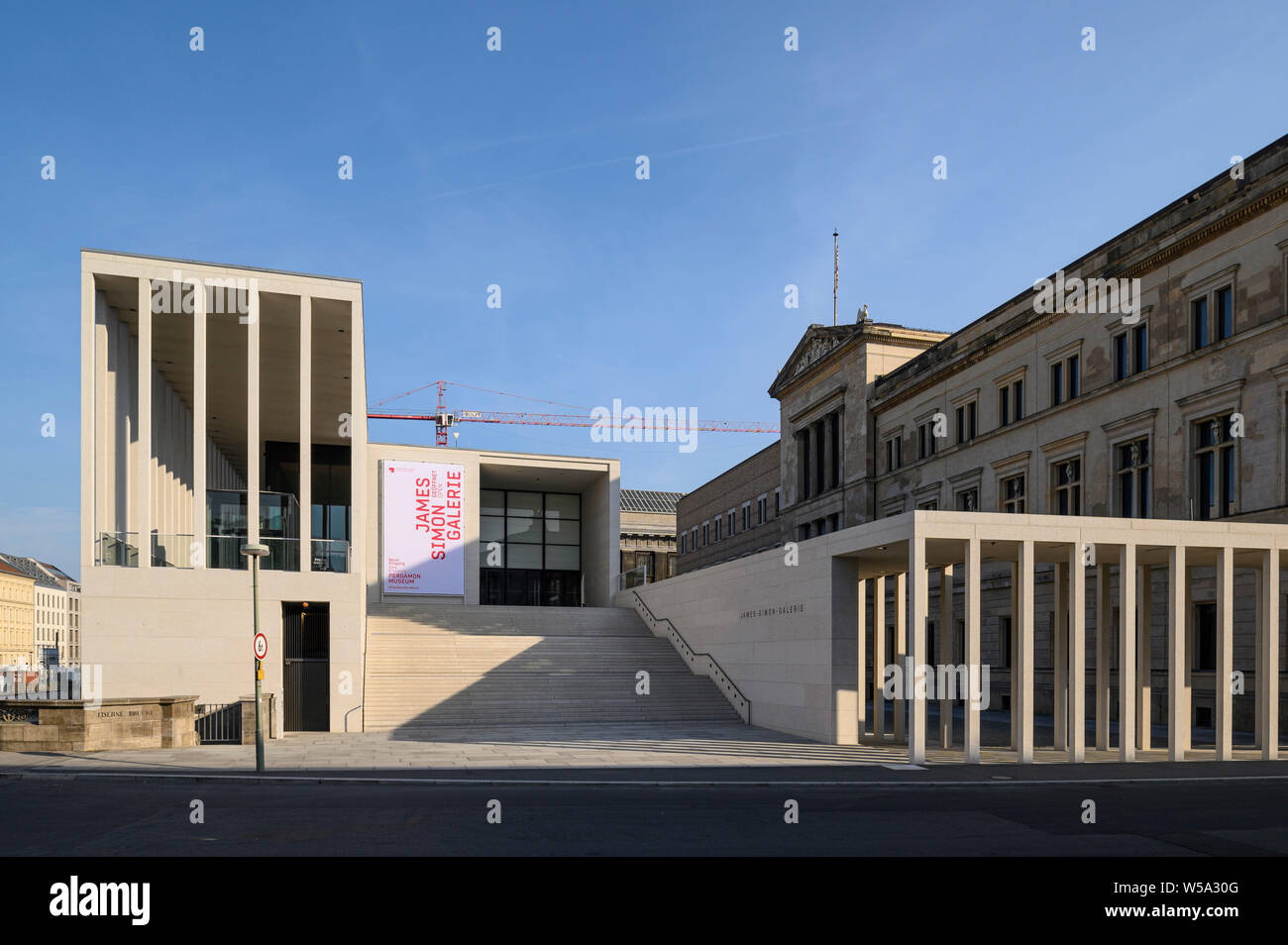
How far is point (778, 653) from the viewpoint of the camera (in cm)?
2820

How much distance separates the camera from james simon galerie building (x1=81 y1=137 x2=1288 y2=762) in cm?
2248

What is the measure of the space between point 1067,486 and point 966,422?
7.40 metres

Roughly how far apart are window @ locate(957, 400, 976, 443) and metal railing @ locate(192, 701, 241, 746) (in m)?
30.9

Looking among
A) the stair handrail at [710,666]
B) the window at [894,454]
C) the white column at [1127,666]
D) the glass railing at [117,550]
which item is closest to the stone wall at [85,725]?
the glass railing at [117,550]

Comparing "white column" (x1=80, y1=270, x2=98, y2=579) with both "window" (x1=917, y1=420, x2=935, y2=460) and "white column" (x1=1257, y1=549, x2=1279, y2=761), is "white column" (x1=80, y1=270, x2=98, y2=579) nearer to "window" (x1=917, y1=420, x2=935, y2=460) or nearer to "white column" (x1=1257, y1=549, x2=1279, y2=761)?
"white column" (x1=1257, y1=549, x2=1279, y2=761)

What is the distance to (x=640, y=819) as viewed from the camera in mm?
14086

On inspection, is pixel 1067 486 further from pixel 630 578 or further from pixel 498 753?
pixel 630 578

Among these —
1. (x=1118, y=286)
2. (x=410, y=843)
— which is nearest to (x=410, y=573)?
(x=1118, y=286)

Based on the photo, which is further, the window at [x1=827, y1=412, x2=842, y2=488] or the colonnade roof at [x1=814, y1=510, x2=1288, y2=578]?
the window at [x1=827, y1=412, x2=842, y2=488]

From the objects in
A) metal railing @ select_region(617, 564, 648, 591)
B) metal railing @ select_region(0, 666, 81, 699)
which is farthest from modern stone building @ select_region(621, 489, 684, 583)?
metal railing @ select_region(0, 666, 81, 699)

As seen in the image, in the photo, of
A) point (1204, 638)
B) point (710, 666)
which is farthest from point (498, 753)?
point (1204, 638)

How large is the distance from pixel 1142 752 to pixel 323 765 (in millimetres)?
18416
